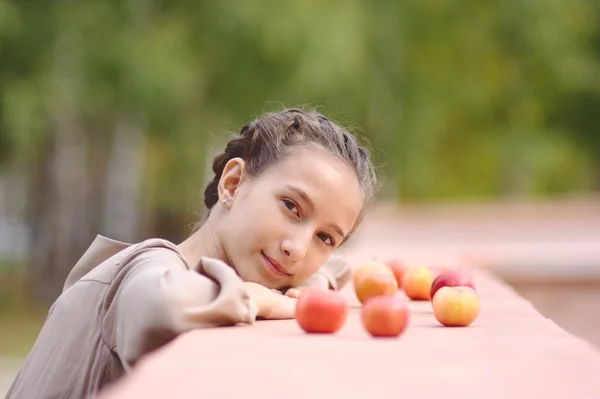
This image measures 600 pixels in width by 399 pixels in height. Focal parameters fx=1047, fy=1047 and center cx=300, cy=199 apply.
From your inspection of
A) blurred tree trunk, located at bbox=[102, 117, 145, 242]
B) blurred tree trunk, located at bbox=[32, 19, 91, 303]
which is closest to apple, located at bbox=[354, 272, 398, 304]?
blurred tree trunk, located at bbox=[32, 19, 91, 303]

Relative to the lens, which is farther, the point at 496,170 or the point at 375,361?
the point at 496,170

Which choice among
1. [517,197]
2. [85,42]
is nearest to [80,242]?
[85,42]

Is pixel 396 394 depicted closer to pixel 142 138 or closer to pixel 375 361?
pixel 375 361

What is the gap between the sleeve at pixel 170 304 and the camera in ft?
6.81

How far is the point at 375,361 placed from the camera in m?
1.75

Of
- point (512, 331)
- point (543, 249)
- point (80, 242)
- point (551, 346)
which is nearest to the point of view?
point (551, 346)

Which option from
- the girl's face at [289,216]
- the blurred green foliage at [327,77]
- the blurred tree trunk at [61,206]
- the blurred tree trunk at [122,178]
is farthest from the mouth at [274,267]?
the blurred tree trunk at [122,178]

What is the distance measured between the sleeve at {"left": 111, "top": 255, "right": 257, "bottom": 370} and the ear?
57 centimetres

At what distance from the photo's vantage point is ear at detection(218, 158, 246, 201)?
9.20 ft

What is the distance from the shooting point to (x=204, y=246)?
9.21ft

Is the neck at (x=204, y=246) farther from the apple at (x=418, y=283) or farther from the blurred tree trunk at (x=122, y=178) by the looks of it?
the blurred tree trunk at (x=122, y=178)

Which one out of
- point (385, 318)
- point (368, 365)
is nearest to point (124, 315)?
point (385, 318)

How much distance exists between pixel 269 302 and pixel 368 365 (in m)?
0.81

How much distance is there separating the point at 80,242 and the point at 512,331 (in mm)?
14971
